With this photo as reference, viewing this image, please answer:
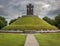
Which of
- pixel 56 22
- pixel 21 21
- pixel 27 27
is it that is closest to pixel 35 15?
pixel 21 21

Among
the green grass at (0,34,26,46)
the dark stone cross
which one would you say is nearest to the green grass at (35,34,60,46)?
the green grass at (0,34,26,46)

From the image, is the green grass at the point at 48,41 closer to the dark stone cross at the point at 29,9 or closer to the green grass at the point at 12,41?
the green grass at the point at 12,41

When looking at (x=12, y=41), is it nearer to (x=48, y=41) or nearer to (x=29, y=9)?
(x=48, y=41)

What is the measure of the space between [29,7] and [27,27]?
1345cm

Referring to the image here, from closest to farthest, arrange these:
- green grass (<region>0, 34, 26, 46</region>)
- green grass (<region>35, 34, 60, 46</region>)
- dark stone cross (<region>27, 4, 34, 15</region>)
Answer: green grass (<region>35, 34, 60, 46</region>)
green grass (<region>0, 34, 26, 46</region>)
dark stone cross (<region>27, 4, 34, 15</region>)

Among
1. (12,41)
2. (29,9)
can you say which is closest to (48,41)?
(12,41)

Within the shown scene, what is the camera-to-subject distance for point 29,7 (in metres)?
76.4

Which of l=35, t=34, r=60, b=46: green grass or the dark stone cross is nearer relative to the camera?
l=35, t=34, r=60, b=46: green grass

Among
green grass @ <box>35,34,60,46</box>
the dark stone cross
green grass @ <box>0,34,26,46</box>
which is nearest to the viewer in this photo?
green grass @ <box>35,34,60,46</box>

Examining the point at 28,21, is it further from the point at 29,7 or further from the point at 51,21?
the point at 51,21

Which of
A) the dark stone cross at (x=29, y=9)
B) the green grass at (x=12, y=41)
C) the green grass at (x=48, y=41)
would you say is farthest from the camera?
the dark stone cross at (x=29, y=9)

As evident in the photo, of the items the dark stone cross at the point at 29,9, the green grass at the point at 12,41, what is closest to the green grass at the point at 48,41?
the green grass at the point at 12,41

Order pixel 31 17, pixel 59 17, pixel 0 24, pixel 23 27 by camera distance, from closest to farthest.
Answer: pixel 23 27, pixel 31 17, pixel 0 24, pixel 59 17

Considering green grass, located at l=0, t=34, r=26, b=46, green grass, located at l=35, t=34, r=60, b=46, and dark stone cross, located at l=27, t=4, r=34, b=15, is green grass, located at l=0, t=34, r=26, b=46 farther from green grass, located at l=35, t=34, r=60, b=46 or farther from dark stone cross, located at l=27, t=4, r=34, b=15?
dark stone cross, located at l=27, t=4, r=34, b=15
